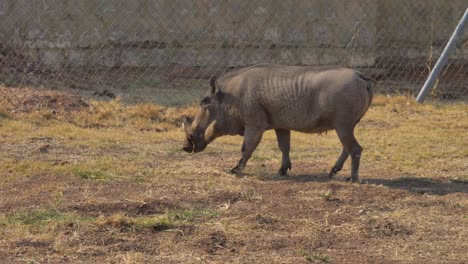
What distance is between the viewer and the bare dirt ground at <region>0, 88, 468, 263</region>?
19.8 ft

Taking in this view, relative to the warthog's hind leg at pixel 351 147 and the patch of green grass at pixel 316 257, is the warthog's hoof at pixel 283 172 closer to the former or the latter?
the warthog's hind leg at pixel 351 147

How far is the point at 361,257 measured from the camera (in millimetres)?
5953

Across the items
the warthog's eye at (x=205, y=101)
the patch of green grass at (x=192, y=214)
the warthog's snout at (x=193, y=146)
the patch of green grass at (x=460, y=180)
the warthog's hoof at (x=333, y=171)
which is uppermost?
the warthog's eye at (x=205, y=101)

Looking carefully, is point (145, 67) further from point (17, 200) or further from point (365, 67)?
point (17, 200)

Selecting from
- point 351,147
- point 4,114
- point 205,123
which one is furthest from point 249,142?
point 4,114

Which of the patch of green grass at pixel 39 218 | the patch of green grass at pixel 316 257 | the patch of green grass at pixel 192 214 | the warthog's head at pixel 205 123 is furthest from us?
the warthog's head at pixel 205 123

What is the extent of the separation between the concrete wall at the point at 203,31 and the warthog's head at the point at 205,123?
514 centimetres

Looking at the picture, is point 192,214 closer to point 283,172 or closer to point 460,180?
point 283,172

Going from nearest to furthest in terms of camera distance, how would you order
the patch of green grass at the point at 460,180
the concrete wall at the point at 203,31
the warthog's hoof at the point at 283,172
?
the patch of green grass at the point at 460,180 < the warthog's hoof at the point at 283,172 < the concrete wall at the point at 203,31

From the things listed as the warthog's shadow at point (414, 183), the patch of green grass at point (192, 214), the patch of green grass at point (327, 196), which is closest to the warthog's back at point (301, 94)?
the warthog's shadow at point (414, 183)

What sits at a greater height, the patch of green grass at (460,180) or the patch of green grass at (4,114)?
the patch of green grass at (4,114)

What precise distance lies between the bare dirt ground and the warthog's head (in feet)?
0.59

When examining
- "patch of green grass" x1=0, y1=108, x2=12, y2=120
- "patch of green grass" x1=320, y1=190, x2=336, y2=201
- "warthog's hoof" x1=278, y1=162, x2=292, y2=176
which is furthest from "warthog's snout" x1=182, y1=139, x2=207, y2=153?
"patch of green grass" x1=0, y1=108, x2=12, y2=120

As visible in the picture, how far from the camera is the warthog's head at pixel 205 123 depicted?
30.2 ft
